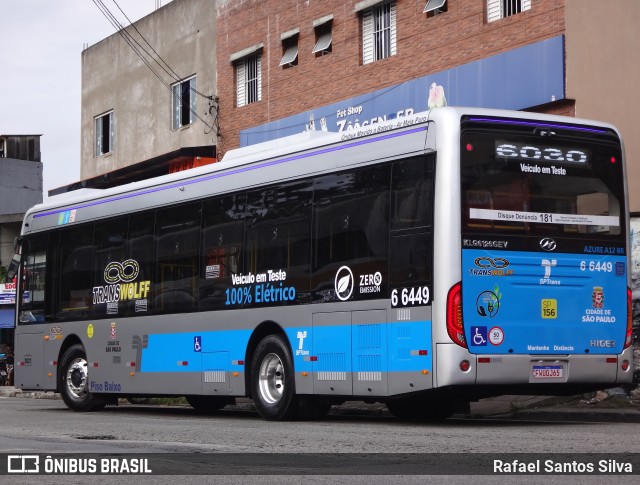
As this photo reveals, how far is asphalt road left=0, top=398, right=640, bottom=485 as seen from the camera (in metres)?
8.99

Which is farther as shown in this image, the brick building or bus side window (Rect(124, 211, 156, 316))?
the brick building

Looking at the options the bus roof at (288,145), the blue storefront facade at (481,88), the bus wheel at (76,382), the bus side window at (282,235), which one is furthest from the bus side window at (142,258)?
the blue storefront facade at (481,88)

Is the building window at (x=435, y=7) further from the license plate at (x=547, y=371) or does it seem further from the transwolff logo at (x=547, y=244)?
the license plate at (x=547, y=371)

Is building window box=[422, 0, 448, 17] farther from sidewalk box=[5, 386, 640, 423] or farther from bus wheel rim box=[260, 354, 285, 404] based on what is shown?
bus wheel rim box=[260, 354, 285, 404]

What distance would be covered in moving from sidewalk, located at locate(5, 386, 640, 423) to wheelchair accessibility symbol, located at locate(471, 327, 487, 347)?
315 cm

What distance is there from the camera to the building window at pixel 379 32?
28.5 meters

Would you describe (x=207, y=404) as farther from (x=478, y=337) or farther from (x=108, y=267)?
(x=478, y=337)

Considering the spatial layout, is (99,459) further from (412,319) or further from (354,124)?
(354,124)

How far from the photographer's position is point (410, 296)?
561 inches

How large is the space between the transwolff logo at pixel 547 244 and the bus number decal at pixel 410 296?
1.45 meters

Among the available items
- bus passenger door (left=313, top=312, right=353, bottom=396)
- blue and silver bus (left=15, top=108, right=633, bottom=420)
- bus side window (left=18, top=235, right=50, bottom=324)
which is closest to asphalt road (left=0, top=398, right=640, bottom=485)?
bus passenger door (left=313, top=312, right=353, bottom=396)

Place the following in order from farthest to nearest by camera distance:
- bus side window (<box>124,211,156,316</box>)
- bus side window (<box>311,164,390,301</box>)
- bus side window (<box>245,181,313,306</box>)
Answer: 1. bus side window (<box>124,211,156,316</box>)
2. bus side window (<box>245,181,313,306</box>)
3. bus side window (<box>311,164,390,301</box>)

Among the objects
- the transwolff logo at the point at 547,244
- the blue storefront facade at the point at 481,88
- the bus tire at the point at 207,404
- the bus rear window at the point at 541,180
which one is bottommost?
the bus tire at the point at 207,404

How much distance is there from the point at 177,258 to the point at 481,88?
28.5 ft
